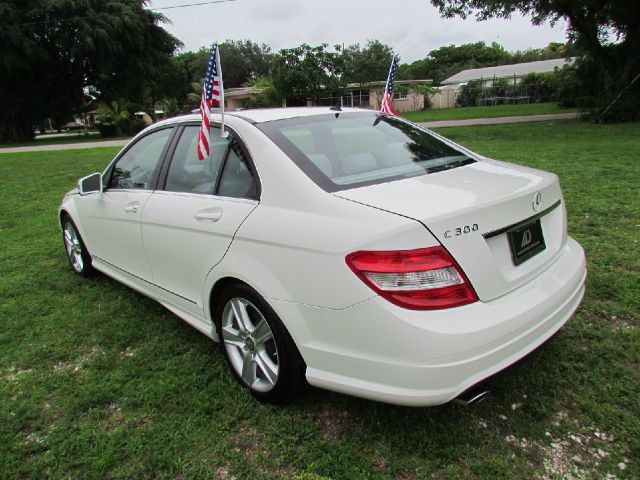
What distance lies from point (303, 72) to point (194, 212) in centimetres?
3895

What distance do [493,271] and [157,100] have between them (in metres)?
48.6

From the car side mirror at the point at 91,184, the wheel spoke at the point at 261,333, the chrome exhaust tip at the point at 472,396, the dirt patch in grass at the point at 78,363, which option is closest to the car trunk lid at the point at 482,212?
the chrome exhaust tip at the point at 472,396

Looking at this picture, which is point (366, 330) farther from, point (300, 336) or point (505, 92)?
point (505, 92)

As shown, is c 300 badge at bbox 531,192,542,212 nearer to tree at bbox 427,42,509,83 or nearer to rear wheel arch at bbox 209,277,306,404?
rear wheel arch at bbox 209,277,306,404

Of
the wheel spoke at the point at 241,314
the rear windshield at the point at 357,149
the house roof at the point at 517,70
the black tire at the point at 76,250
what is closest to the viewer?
the rear windshield at the point at 357,149

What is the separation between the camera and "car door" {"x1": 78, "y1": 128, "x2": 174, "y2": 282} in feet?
11.3

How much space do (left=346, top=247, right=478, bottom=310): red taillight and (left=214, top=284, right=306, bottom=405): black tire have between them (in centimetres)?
60

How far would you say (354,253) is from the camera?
6.62 feet

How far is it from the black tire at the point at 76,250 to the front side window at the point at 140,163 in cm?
→ 92

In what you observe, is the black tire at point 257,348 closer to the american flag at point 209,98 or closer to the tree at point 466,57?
the american flag at point 209,98

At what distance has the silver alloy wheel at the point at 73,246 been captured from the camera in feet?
15.3

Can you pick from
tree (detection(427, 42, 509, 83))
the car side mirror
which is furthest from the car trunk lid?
tree (detection(427, 42, 509, 83))

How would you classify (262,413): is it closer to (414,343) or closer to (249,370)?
(249,370)

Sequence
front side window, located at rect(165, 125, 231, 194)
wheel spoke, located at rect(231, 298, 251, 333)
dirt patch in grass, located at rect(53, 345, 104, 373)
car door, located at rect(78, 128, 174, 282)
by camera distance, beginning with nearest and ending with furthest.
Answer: wheel spoke, located at rect(231, 298, 251, 333)
front side window, located at rect(165, 125, 231, 194)
dirt patch in grass, located at rect(53, 345, 104, 373)
car door, located at rect(78, 128, 174, 282)
